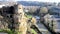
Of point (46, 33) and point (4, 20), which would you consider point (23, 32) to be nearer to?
point (4, 20)

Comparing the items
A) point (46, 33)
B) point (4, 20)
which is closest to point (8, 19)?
point (4, 20)

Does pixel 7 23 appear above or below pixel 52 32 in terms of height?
above

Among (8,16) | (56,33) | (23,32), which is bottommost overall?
(56,33)

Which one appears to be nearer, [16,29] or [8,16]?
[16,29]

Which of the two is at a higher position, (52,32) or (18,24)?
(18,24)

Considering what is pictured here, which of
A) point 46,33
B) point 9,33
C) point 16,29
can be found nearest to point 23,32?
point 16,29

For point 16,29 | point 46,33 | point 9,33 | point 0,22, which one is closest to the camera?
point 9,33

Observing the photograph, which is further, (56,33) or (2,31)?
(56,33)

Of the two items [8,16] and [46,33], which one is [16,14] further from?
[46,33]

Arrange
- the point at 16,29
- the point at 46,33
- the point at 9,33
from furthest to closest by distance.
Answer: the point at 46,33, the point at 16,29, the point at 9,33
